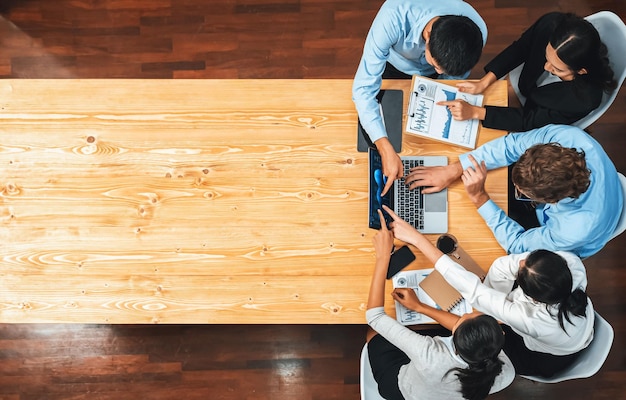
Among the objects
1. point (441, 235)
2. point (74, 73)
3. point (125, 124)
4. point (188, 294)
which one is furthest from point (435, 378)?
point (74, 73)

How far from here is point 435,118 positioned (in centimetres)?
182

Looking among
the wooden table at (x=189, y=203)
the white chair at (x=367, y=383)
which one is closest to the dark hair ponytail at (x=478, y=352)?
the wooden table at (x=189, y=203)

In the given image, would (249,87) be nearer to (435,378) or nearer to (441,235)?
(441,235)

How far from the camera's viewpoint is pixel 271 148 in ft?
5.95

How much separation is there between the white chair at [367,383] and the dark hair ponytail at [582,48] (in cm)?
131

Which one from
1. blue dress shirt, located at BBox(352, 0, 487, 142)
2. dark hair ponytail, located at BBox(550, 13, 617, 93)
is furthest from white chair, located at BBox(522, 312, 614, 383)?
blue dress shirt, located at BBox(352, 0, 487, 142)

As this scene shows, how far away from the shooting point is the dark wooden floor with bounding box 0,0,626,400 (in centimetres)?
256

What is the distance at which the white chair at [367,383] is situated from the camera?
1.88 meters

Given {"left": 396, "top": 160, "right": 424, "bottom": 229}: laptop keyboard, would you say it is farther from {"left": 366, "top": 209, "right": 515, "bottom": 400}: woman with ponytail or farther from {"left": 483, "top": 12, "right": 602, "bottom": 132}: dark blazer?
{"left": 483, "top": 12, "right": 602, "bottom": 132}: dark blazer

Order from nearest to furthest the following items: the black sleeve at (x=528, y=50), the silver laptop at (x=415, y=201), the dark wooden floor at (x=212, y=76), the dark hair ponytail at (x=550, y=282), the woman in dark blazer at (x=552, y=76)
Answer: the dark hair ponytail at (x=550, y=282)
the woman in dark blazer at (x=552, y=76)
the silver laptop at (x=415, y=201)
the black sleeve at (x=528, y=50)
the dark wooden floor at (x=212, y=76)

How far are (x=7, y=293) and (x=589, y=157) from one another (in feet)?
6.78

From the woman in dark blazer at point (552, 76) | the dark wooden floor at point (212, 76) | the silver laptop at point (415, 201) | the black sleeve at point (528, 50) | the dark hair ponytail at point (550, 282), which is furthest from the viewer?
the dark wooden floor at point (212, 76)

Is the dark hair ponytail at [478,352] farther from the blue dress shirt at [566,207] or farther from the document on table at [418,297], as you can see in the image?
the blue dress shirt at [566,207]

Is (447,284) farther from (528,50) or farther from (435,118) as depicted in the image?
(528,50)
